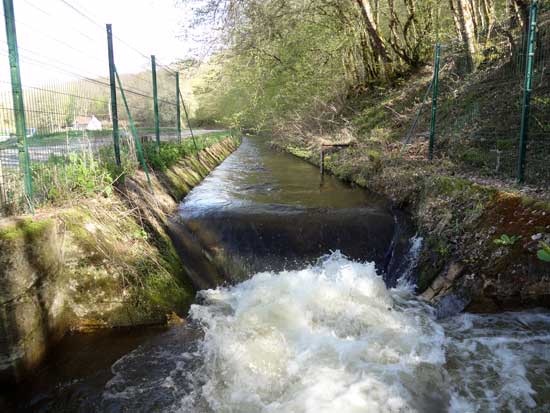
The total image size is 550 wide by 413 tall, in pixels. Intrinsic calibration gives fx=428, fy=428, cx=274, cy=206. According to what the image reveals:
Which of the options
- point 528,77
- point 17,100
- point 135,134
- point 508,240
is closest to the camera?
point 17,100

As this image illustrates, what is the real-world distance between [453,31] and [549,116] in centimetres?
831

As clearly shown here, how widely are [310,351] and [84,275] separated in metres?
2.46

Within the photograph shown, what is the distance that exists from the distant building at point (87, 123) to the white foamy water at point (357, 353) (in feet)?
9.43

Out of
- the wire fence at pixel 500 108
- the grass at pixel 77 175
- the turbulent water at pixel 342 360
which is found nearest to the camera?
the turbulent water at pixel 342 360

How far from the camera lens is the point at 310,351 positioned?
4156 millimetres

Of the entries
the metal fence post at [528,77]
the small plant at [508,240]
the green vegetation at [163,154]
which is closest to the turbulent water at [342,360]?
the small plant at [508,240]

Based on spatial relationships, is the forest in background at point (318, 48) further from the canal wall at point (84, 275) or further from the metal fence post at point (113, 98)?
the canal wall at point (84, 275)

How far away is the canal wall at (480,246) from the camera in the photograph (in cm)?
450

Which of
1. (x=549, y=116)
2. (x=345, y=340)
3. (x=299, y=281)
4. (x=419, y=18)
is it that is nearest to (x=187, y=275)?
(x=299, y=281)

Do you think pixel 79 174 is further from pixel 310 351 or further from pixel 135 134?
pixel 310 351

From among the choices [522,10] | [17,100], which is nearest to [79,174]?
[17,100]

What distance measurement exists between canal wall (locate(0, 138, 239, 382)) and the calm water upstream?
25 cm

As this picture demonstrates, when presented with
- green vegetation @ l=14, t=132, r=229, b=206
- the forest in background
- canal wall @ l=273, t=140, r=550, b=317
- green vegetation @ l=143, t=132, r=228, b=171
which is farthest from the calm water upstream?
the forest in background

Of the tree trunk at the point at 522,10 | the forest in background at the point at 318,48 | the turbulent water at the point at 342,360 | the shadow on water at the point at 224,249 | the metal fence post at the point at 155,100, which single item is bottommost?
the turbulent water at the point at 342,360
